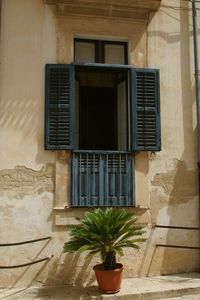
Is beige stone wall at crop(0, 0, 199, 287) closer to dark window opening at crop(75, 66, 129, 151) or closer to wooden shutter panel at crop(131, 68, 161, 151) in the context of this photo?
wooden shutter panel at crop(131, 68, 161, 151)

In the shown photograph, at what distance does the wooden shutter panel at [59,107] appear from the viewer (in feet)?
20.5

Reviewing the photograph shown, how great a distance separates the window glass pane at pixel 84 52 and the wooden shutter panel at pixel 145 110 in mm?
897

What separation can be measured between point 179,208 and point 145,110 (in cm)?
196

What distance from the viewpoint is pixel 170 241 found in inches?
256

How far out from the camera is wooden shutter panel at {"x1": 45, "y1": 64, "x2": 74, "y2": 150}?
624 cm

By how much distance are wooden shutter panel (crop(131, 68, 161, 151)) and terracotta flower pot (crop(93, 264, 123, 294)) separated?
2.21m

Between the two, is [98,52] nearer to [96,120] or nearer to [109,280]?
[96,120]

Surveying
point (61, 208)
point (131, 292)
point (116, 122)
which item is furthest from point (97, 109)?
point (131, 292)

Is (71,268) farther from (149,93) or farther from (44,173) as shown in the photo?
(149,93)

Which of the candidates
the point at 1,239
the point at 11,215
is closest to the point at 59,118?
the point at 11,215

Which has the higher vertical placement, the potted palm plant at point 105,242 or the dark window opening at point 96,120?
the dark window opening at point 96,120

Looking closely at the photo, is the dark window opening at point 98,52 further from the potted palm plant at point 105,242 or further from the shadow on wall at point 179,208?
the potted palm plant at point 105,242

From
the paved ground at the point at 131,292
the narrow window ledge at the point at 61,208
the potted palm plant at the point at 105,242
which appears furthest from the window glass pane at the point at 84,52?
the paved ground at the point at 131,292

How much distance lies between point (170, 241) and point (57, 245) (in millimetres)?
2093
